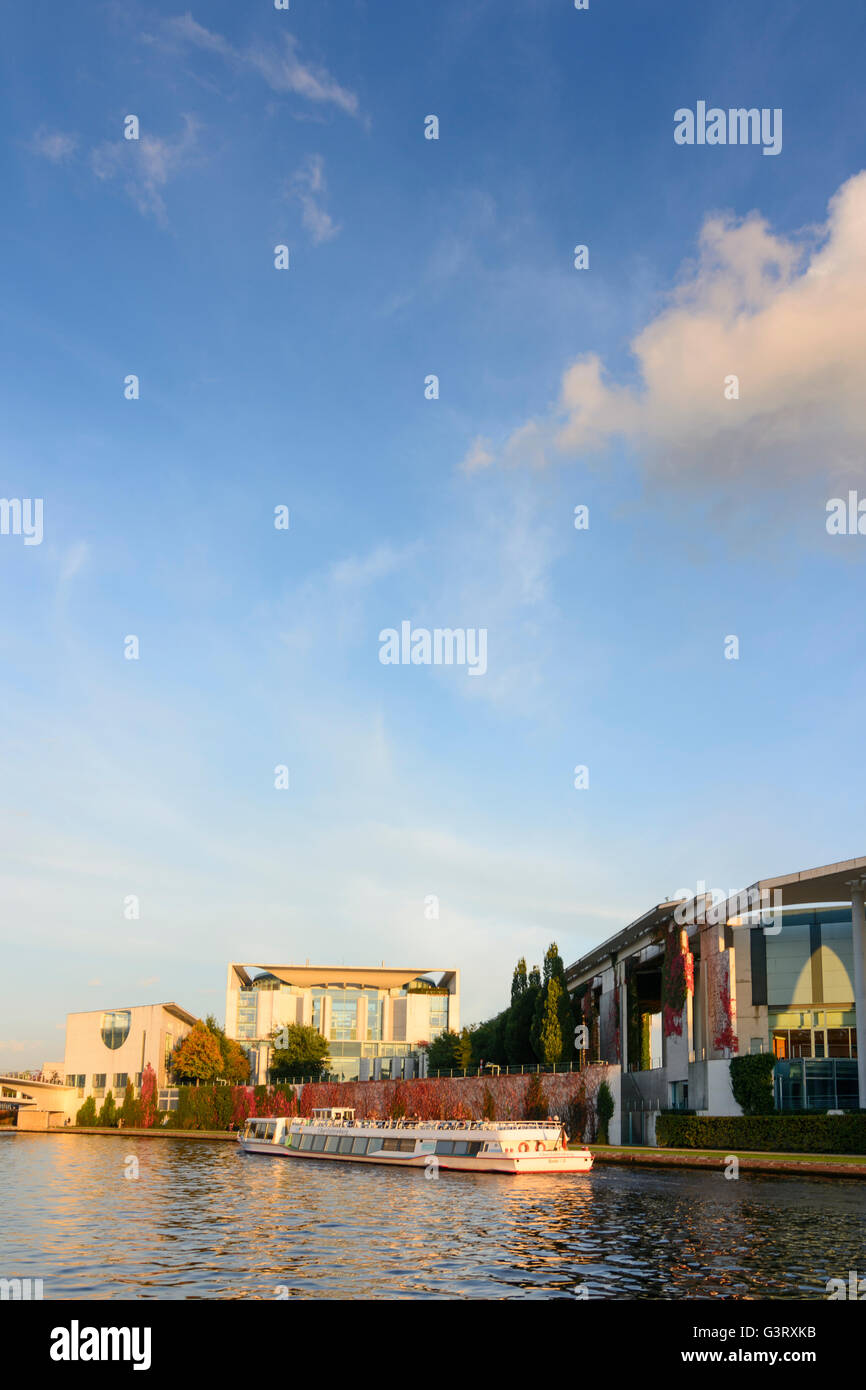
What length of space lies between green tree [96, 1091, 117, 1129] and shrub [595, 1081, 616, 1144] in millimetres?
84216

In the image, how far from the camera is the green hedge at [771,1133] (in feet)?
225

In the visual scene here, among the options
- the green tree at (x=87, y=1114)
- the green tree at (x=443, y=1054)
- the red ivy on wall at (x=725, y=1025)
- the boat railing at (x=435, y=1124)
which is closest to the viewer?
the boat railing at (x=435, y=1124)

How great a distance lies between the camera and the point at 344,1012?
17712 centimetres

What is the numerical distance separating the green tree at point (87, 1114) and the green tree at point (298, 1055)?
85.6 ft

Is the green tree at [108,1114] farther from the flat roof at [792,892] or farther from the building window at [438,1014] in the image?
the flat roof at [792,892]

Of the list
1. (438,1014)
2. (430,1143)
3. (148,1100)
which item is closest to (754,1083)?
(430,1143)

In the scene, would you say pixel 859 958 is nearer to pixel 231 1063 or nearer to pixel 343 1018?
pixel 231 1063

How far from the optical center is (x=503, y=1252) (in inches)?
1328

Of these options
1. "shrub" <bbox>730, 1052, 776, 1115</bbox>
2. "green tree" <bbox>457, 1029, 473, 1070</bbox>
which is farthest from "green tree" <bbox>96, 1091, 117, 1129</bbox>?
"shrub" <bbox>730, 1052, 776, 1115</bbox>

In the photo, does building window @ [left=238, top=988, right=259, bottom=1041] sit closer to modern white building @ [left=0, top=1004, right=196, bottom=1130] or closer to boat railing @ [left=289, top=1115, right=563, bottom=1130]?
modern white building @ [left=0, top=1004, right=196, bottom=1130]

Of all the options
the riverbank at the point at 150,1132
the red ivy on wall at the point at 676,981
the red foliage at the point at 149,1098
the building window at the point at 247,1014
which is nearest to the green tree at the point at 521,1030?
the red ivy on wall at the point at 676,981

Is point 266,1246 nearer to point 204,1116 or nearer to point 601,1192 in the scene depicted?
point 601,1192

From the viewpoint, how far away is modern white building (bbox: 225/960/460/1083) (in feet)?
574
